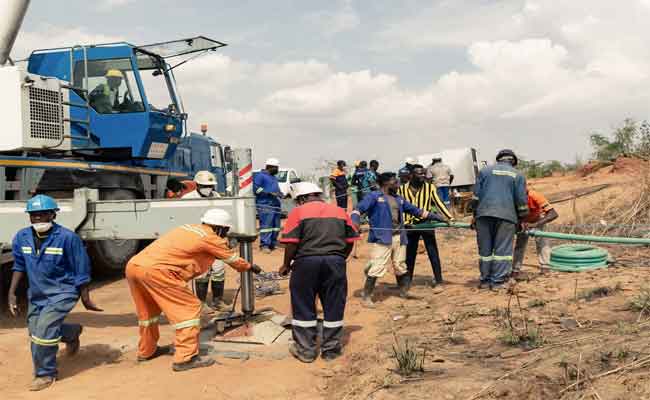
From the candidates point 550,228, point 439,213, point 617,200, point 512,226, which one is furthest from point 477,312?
point 617,200

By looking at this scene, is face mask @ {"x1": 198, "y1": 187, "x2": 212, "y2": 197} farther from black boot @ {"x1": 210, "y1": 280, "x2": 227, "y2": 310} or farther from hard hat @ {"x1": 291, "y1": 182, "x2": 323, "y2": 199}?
hard hat @ {"x1": 291, "y1": 182, "x2": 323, "y2": 199}

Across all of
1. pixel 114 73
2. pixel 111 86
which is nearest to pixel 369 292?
pixel 111 86

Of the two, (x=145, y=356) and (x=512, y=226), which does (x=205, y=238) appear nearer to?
(x=145, y=356)

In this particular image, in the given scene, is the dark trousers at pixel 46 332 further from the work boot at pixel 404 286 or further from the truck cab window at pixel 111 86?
the truck cab window at pixel 111 86

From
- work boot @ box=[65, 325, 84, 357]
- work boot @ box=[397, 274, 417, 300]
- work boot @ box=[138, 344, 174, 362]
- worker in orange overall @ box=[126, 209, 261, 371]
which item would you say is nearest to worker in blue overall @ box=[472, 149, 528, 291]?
work boot @ box=[397, 274, 417, 300]

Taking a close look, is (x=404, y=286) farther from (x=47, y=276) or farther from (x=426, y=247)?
(x=47, y=276)

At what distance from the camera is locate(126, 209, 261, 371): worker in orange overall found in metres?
5.15

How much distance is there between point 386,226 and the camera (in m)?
7.29

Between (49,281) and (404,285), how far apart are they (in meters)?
4.28

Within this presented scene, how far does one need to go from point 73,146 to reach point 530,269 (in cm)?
673

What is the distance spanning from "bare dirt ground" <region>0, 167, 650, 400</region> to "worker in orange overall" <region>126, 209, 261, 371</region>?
0.22 m

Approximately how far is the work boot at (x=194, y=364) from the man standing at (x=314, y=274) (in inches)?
30.3

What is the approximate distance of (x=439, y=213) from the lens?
26.4ft

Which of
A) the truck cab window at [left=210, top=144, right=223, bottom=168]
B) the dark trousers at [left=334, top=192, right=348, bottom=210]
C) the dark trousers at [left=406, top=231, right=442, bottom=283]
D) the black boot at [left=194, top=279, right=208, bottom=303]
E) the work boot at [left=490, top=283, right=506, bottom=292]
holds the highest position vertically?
the truck cab window at [left=210, top=144, right=223, bottom=168]
